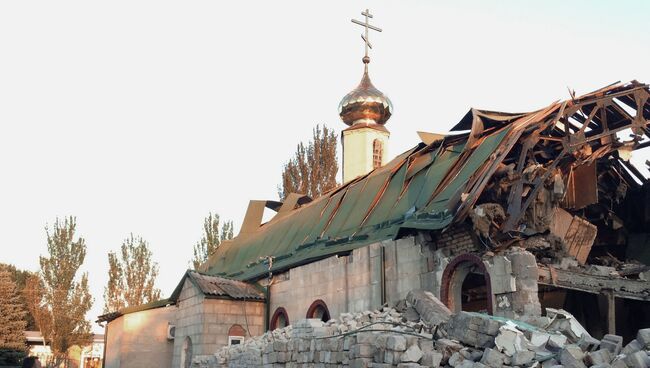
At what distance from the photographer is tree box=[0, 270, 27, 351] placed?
3741 cm

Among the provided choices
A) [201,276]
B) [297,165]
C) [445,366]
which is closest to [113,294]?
[297,165]

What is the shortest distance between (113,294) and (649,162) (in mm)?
32612

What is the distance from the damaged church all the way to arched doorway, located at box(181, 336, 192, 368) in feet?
0.18

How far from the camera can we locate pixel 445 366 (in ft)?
33.0

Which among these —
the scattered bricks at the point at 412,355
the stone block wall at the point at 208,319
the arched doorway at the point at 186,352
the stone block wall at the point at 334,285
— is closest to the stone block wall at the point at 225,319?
the stone block wall at the point at 208,319

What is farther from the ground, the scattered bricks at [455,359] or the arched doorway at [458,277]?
the arched doorway at [458,277]

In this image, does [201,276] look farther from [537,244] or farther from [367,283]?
[537,244]

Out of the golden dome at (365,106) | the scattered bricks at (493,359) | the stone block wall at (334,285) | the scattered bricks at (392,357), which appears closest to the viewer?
the scattered bricks at (493,359)

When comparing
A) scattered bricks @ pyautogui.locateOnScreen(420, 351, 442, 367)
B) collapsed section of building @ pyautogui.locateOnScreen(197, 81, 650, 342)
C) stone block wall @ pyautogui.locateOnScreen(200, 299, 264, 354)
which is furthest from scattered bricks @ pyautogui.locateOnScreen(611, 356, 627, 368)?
stone block wall @ pyautogui.locateOnScreen(200, 299, 264, 354)

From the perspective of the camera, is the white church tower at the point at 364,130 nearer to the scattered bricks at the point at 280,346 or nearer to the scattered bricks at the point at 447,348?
the scattered bricks at the point at 280,346

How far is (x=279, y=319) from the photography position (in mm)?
23062

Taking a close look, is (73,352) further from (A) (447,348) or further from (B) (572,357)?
(B) (572,357)

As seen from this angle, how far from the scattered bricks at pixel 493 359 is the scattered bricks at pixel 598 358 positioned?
109 cm

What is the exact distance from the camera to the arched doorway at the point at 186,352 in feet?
74.3
